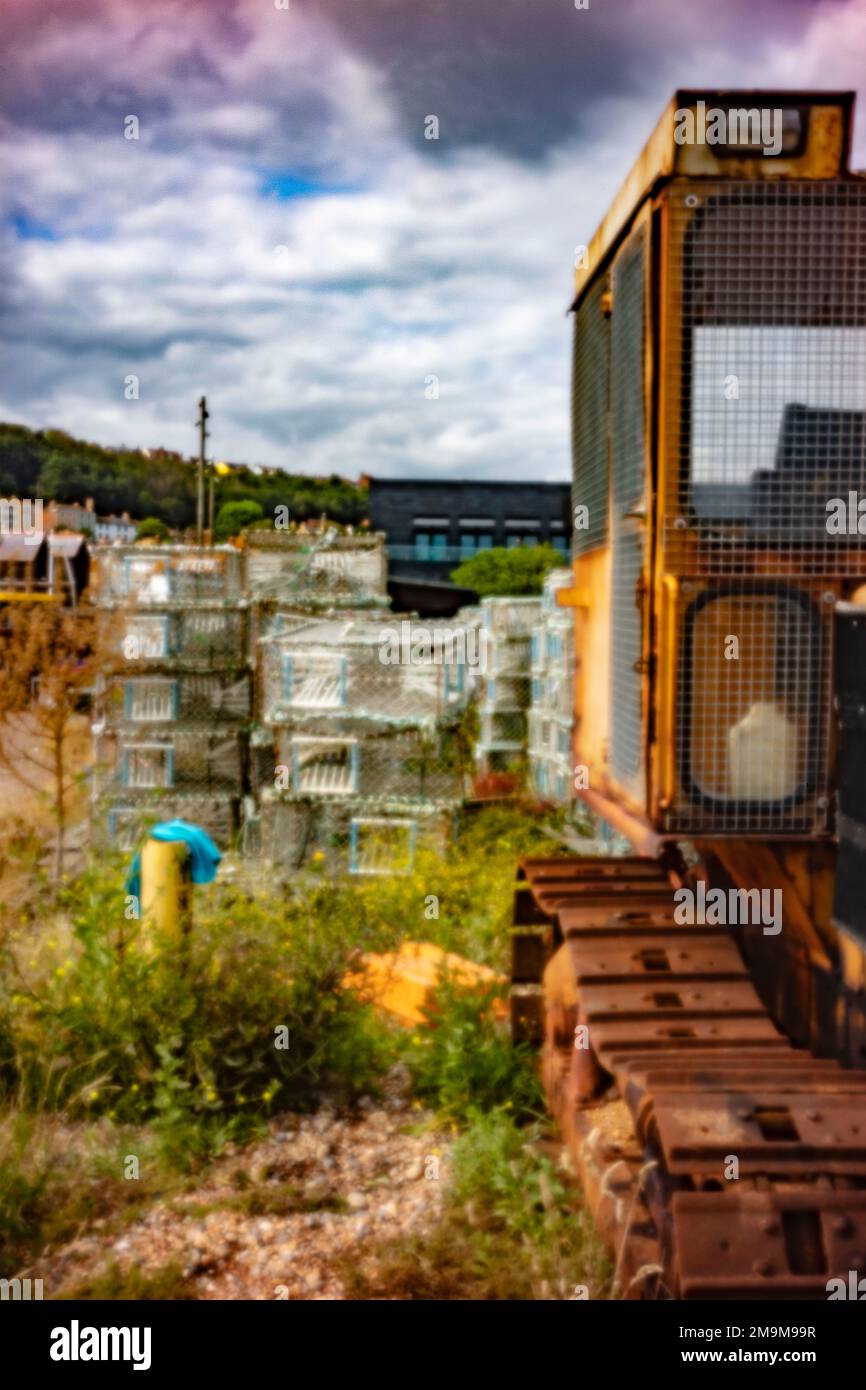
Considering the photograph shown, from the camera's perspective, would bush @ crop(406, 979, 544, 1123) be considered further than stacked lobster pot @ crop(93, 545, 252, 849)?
No

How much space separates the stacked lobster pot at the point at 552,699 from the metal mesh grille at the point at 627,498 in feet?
32.6

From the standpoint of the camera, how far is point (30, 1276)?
4266mm

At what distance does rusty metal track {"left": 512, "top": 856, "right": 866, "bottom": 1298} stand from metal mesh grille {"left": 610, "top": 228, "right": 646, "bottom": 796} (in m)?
0.70

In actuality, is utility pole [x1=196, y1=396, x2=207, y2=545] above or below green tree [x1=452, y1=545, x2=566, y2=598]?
above

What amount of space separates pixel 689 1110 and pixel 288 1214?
86.2 inches

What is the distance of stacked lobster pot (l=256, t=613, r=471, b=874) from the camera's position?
1336 centimetres

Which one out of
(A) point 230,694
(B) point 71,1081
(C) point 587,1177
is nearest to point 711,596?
(C) point 587,1177

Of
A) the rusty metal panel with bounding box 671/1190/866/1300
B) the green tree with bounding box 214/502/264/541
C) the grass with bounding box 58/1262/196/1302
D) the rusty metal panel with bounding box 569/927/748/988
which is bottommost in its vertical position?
the grass with bounding box 58/1262/196/1302

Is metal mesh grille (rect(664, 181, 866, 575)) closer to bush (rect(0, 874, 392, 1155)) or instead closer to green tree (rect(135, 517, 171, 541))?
bush (rect(0, 874, 392, 1155))

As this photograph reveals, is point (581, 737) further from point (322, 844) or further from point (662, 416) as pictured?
point (322, 844)

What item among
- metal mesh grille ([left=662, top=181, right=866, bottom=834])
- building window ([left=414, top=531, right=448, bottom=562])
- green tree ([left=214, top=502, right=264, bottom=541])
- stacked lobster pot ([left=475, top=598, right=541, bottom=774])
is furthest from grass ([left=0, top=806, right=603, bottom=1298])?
building window ([left=414, top=531, right=448, bottom=562])

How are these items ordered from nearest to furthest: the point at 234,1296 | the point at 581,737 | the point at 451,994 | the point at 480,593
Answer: the point at 234,1296, the point at 581,737, the point at 451,994, the point at 480,593
